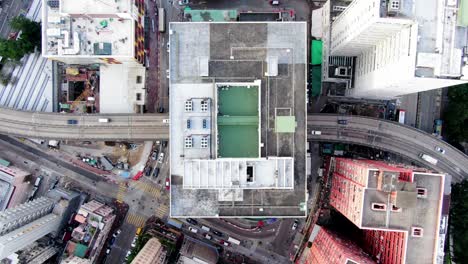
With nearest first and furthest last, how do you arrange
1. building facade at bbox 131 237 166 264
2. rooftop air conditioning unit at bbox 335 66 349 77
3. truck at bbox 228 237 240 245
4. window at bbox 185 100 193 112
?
window at bbox 185 100 193 112 → building facade at bbox 131 237 166 264 → rooftop air conditioning unit at bbox 335 66 349 77 → truck at bbox 228 237 240 245

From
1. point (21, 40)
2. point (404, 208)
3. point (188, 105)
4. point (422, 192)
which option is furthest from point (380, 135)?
point (21, 40)

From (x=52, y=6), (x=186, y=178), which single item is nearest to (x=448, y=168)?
(x=186, y=178)

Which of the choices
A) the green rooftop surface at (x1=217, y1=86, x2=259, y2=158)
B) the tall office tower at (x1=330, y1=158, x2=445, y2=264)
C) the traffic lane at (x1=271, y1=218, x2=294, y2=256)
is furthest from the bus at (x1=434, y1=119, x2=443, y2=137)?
the green rooftop surface at (x1=217, y1=86, x2=259, y2=158)

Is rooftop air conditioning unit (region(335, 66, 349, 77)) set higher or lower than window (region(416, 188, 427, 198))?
higher

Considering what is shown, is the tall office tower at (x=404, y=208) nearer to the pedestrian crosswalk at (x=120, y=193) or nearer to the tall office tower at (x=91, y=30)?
the pedestrian crosswalk at (x=120, y=193)

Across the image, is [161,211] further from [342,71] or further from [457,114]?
[457,114]

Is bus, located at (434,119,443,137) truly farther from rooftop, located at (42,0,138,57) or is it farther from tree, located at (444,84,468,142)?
rooftop, located at (42,0,138,57)
